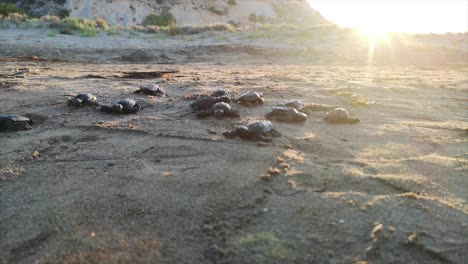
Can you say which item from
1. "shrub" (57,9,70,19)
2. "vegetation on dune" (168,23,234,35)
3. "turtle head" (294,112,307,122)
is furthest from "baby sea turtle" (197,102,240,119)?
"shrub" (57,9,70,19)

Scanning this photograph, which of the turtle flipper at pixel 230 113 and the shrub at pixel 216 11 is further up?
the shrub at pixel 216 11

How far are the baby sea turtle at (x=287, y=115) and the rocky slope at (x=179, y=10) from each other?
103ft

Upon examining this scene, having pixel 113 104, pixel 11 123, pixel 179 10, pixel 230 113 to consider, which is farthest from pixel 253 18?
pixel 11 123

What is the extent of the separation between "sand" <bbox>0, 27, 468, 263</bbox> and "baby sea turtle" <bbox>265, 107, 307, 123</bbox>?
0.09 meters

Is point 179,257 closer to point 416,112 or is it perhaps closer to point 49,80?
point 416,112

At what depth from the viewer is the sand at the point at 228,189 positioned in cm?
180

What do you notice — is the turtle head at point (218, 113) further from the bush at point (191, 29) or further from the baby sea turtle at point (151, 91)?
the bush at point (191, 29)

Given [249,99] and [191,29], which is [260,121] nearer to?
[249,99]

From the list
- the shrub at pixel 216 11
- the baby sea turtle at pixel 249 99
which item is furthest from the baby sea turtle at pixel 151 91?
the shrub at pixel 216 11

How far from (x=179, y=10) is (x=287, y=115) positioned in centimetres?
3568

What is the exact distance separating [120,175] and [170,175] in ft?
0.96

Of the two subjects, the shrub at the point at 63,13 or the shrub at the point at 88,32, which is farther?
the shrub at the point at 63,13

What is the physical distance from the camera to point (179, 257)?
5.69 ft

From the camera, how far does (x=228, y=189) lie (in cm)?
227
